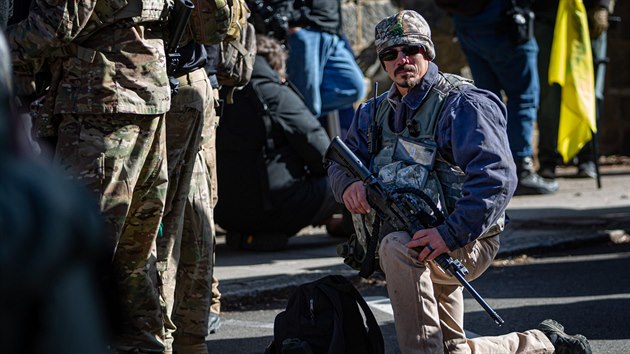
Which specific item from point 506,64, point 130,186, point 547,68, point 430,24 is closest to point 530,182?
point 506,64

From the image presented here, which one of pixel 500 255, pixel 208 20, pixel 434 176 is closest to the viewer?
pixel 434 176

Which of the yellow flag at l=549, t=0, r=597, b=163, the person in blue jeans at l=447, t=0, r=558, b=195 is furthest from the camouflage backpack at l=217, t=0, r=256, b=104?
the yellow flag at l=549, t=0, r=597, b=163

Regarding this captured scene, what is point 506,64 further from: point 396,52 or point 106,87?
point 106,87

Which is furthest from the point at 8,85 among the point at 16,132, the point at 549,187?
the point at 549,187

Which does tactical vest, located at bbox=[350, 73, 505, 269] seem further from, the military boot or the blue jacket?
the military boot

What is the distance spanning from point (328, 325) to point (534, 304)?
2243mm

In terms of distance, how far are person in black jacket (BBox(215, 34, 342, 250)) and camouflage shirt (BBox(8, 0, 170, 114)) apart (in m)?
2.67

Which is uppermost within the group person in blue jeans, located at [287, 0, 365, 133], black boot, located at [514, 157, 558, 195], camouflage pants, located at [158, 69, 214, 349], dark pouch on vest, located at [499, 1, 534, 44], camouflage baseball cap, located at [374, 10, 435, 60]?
camouflage baseball cap, located at [374, 10, 435, 60]

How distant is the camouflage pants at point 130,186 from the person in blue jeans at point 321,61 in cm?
314

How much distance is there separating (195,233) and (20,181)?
3454 millimetres

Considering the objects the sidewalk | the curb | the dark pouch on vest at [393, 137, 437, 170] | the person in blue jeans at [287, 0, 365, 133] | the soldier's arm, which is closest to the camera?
the soldier's arm

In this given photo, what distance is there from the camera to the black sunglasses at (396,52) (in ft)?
14.5

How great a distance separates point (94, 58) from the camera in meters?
4.20

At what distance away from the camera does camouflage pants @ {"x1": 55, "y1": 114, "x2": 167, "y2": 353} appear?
419 cm
